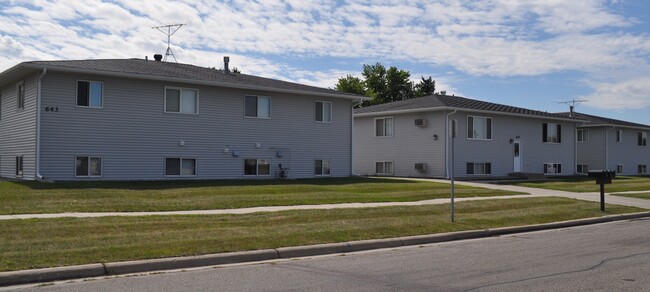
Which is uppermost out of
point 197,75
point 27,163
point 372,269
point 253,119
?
point 197,75

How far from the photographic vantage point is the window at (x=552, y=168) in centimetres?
3984

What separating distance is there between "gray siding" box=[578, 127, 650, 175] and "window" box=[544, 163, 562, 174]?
270 inches

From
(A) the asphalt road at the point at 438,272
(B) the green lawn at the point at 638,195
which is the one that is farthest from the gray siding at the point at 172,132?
(A) the asphalt road at the point at 438,272

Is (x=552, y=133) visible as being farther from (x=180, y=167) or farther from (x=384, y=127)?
(x=180, y=167)

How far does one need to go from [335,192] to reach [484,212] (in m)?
5.58

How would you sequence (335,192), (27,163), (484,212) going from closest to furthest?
(484,212)
(335,192)
(27,163)

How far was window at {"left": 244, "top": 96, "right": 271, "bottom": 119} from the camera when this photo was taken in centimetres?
2748

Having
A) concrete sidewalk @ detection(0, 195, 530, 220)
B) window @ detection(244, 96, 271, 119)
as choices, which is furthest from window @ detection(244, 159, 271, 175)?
Result: concrete sidewalk @ detection(0, 195, 530, 220)

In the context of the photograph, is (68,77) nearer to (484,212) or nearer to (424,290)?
(484,212)

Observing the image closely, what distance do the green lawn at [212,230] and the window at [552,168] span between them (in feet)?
73.5

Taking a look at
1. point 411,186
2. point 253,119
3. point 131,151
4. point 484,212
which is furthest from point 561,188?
point 131,151

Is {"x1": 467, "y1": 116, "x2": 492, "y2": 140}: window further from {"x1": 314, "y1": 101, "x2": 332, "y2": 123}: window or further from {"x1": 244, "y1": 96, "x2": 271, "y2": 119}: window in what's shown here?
{"x1": 244, "y1": 96, "x2": 271, "y2": 119}: window

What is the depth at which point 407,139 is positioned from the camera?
35156 mm

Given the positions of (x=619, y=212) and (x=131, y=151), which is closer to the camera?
(x=619, y=212)
